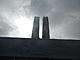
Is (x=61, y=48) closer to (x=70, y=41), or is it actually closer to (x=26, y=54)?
(x=70, y=41)

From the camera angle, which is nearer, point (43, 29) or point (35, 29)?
point (35, 29)

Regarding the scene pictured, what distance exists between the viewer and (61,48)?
8703 mm

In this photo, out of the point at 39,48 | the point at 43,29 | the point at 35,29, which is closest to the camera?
the point at 39,48

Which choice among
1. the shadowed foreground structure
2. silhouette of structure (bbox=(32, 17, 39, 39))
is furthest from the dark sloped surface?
silhouette of structure (bbox=(32, 17, 39, 39))

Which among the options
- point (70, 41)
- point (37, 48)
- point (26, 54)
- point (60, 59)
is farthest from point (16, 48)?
point (70, 41)

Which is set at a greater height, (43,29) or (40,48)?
(43,29)

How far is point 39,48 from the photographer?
27.8ft

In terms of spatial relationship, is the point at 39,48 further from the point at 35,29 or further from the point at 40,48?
the point at 35,29

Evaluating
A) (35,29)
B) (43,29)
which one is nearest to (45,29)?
(43,29)

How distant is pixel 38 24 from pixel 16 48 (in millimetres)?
3321

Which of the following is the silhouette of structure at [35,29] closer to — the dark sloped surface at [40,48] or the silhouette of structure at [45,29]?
the silhouette of structure at [45,29]

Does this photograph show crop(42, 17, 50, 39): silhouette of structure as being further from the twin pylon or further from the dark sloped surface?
the dark sloped surface

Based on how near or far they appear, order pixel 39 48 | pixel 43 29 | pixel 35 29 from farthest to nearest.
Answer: pixel 43 29, pixel 35 29, pixel 39 48

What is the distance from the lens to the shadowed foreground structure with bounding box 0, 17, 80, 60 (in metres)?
8.22
